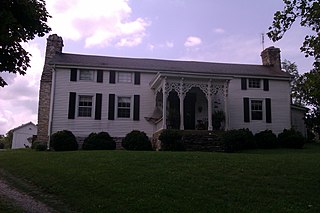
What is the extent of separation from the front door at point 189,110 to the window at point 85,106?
5.79 metres

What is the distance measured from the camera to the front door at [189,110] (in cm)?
2308

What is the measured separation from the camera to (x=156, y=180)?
1020cm

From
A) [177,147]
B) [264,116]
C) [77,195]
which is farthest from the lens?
[264,116]

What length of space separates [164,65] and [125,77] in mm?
3172

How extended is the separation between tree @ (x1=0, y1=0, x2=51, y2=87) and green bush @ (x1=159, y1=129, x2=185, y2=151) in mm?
11295

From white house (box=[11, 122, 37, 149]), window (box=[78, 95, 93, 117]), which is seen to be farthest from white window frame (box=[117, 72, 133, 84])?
white house (box=[11, 122, 37, 149])

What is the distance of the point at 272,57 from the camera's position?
27.9 meters

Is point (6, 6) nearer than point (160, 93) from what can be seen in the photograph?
Yes

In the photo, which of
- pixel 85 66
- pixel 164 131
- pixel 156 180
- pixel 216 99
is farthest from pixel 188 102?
pixel 156 180

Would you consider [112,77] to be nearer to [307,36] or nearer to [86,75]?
[86,75]

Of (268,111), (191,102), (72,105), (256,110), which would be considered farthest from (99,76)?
(268,111)

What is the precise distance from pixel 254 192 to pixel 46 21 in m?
6.48

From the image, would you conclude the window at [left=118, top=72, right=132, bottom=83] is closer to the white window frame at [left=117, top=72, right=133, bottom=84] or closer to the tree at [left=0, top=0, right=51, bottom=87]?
the white window frame at [left=117, top=72, right=133, bottom=84]

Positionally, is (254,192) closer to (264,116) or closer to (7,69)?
(7,69)
